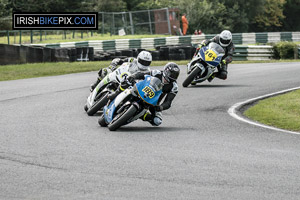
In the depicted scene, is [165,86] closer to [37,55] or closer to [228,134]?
[228,134]

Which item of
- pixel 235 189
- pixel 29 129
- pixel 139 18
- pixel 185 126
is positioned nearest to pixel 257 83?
pixel 185 126

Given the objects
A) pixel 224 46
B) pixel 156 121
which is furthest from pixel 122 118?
pixel 224 46

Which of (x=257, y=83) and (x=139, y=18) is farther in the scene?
(x=139, y=18)

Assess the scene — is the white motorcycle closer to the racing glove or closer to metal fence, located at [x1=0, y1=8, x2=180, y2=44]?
the racing glove

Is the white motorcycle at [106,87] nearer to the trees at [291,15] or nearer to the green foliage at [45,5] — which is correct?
the green foliage at [45,5]

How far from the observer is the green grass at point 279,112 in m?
11.5

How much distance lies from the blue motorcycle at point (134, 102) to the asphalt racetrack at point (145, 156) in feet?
0.75

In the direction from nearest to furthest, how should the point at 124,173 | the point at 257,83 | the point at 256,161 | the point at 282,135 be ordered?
the point at 124,173, the point at 256,161, the point at 282,135, the point at 257,83

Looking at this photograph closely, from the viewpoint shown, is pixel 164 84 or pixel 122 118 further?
pixel 164 84

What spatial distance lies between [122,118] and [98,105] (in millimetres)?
1906

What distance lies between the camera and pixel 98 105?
11875 mm

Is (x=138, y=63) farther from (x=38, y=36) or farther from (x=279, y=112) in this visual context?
(x=38, y=36)

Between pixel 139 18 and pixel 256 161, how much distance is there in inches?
1355

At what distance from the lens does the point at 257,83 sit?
18.5 meters
